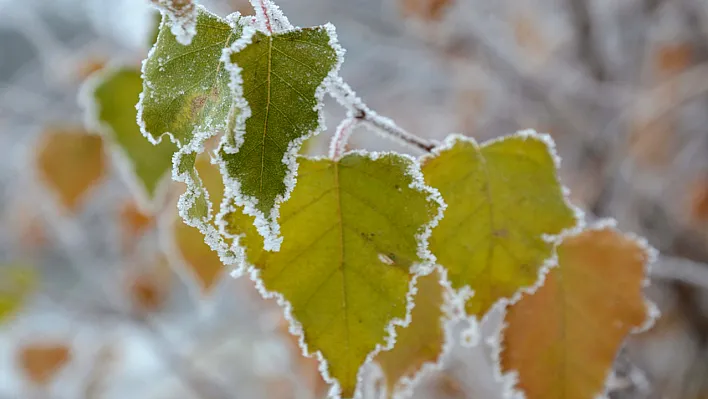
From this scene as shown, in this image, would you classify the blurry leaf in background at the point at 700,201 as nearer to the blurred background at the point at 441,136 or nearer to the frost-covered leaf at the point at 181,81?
the blurred background at the point at 441,136

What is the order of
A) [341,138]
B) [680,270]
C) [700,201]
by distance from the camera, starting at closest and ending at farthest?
[341,138], [680,270], [700,201]

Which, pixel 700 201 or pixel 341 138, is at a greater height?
pixel 700 201

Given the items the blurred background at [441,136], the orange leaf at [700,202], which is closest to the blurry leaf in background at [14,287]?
the blurred background at [441,136]

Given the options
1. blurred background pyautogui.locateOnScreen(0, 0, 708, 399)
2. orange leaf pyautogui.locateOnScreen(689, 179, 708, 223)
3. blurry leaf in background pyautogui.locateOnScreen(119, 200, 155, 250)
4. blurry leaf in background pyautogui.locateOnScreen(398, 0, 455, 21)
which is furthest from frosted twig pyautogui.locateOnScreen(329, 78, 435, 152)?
orange leaf pyautogui.locateOnScreen(689, 179, 708, 223)

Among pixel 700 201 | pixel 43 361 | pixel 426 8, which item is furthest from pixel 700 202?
pixel 43 361

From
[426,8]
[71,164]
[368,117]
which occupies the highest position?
[426,8]

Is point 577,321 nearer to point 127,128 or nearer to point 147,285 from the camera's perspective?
point 127,128

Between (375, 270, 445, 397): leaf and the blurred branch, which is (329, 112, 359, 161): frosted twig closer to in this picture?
(375, 270, 445, 397): leaf
